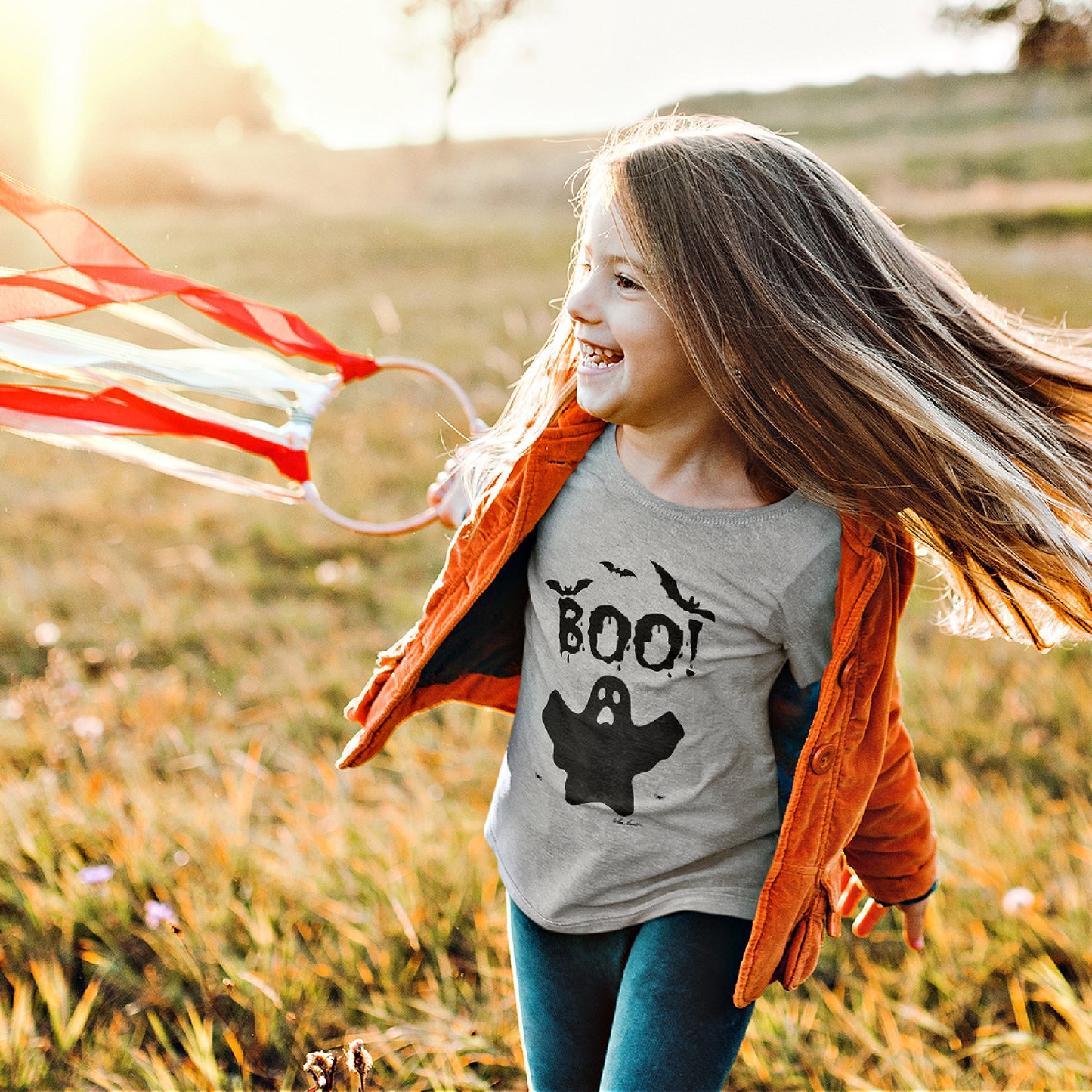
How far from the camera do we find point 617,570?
5.76 feet

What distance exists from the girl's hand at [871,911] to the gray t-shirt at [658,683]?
1.22ft

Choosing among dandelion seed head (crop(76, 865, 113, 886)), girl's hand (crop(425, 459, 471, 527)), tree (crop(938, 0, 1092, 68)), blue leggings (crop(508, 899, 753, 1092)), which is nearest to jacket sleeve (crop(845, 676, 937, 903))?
blue leggings (crop(508, 899, 753, 1092))

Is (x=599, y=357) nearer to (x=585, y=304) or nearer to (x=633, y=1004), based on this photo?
(x=585, y=304)

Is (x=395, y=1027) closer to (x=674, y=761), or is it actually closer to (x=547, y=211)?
(x=674, y=761)

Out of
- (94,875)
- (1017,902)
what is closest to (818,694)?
(1017,902)

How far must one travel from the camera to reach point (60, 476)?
6.86 metres

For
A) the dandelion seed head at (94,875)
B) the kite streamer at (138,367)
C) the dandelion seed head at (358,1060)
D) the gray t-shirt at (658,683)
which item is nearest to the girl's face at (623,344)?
the gray t-shirt at (658,683)

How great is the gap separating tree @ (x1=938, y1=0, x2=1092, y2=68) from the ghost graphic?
2953 centimetres

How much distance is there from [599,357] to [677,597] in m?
0.40

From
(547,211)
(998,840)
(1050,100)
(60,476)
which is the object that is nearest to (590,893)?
(998,840)

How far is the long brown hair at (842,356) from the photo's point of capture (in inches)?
63.1

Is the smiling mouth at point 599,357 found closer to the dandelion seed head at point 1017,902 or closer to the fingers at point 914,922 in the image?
the fingers at point 914,922

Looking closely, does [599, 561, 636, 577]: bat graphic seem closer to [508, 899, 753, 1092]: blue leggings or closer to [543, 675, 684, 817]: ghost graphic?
[543, 675, 684, 817]: ghost graphic

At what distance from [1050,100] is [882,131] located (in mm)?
5726
